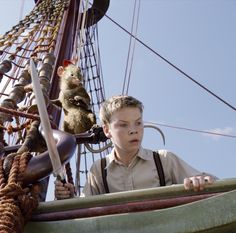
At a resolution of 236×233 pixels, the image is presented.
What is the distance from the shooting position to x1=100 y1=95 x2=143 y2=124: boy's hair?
3.88ft

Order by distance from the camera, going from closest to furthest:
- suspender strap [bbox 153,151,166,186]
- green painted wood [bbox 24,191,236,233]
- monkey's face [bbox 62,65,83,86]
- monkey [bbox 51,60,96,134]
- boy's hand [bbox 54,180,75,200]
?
1. green painted wood [bbox 24,191,236,233]
2. boy's hand [bbox 54,180,75,200]
3. suspender strap [bbox 153,151,166,186]
4. monkey [bbox 51,60,96,134]
5. monkey's face [bbox 62,65,83,86]

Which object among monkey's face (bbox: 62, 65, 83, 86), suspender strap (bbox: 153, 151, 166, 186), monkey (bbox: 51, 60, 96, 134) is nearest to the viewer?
suspender strap (bbox: 153, 151, 166, 186)

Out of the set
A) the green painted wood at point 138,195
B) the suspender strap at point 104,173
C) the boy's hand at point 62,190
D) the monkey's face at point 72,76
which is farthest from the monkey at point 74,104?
the green painted wood at point 138,195

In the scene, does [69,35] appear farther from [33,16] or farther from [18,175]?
[18,175]

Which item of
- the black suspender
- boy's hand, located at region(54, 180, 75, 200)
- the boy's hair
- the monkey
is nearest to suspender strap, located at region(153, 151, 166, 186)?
the black suspender

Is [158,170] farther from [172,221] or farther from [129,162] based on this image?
[172,221]

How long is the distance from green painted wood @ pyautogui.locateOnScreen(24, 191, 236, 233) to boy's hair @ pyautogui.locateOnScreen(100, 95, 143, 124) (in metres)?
0.41

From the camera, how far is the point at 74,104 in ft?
7.04

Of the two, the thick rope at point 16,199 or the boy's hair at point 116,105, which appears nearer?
the thick rope at point 16,199

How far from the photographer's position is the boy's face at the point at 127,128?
1.15 m

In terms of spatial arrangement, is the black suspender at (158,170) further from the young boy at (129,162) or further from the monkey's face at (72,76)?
the monkey's face at (72,76)

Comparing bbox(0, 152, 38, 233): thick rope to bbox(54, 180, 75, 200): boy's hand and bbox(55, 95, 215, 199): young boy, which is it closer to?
bbox(54, 180, 75, 200): boy's hand

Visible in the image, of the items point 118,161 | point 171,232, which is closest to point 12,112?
point 118,161

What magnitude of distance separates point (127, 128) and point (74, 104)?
1.03 meters
